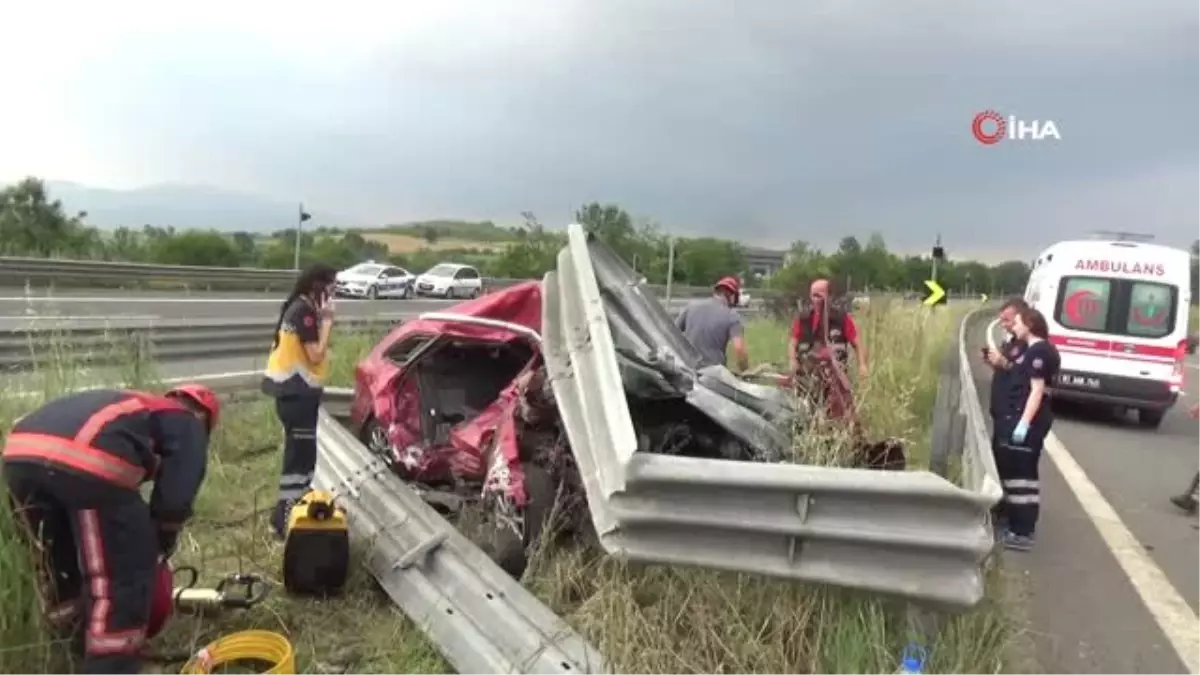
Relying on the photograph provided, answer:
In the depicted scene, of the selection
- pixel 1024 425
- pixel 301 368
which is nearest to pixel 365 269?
pixel 301 368

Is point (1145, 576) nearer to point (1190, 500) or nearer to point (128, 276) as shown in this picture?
point (1190, 500)

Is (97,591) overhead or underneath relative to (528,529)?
overhead

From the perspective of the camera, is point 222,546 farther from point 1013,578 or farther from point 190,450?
point 1013,578

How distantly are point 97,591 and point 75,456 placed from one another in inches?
18.0

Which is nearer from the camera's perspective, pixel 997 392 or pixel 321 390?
pixel 321 390

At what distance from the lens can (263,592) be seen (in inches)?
161

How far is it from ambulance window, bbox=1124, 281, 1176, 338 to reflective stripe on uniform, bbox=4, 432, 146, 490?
1358 centimetres

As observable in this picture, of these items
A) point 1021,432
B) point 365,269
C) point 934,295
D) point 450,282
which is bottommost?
point 450,282

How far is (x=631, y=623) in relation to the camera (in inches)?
136

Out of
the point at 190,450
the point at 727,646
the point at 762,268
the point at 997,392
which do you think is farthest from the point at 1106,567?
the point at 762,268

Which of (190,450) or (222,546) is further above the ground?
(190,450)

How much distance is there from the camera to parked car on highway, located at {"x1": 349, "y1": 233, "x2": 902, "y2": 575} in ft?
15.3

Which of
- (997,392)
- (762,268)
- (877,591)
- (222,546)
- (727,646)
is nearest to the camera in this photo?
(877,591)

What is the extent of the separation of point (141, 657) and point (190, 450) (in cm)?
80
